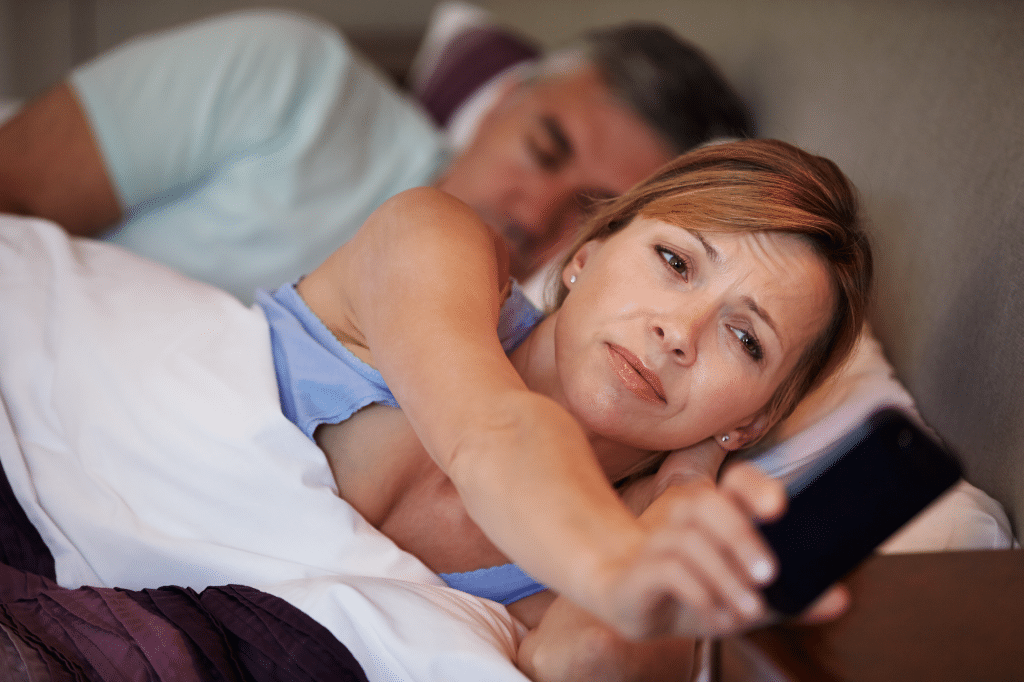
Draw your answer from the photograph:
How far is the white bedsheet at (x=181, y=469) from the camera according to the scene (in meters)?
0.81

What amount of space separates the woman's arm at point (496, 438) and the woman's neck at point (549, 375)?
0.15 meters

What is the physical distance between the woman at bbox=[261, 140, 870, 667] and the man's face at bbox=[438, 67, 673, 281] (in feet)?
1.90

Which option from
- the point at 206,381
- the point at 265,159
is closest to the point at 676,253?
the point at 206,381

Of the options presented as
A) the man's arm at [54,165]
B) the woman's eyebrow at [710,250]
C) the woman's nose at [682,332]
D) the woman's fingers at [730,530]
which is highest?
the woman's fingers at [730,530]

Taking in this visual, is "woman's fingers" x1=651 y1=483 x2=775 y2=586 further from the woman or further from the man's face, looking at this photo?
the man's face

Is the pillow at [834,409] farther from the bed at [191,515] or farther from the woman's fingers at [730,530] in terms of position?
the woman's fingers at [730,530]

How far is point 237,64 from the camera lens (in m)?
1.48

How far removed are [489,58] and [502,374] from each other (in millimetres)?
1682

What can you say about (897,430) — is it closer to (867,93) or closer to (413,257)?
(413,257)

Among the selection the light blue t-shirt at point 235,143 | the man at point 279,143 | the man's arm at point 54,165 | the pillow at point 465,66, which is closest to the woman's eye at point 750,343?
the man at point 279,143

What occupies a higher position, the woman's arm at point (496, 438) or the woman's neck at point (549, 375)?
the woman's arm at point (496, 438)

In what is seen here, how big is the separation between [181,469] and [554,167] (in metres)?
0.97

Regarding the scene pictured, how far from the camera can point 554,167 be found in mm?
1549

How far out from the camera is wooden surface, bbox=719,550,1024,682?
19.1 inches
